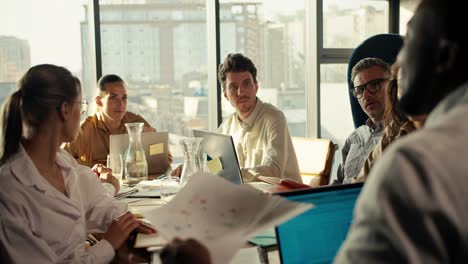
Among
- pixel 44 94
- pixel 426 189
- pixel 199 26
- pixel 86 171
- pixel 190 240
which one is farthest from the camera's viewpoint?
pixel 199 26

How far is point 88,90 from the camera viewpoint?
13.1ft

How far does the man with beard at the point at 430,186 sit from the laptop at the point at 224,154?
5.43 ft

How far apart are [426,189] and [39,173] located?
130 centimetres

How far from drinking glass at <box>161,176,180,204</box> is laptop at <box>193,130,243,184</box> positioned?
0.67 ft

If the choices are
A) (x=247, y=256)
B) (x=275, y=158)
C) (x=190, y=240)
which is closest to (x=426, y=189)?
(x=190, y=240)

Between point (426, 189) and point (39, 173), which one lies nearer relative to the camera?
point (426, 189)

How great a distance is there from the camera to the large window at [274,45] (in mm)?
4391

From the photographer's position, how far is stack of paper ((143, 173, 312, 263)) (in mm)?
800

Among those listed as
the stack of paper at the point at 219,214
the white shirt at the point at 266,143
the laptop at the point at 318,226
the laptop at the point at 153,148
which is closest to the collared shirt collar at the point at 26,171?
the stack of paper at the point at 219,214

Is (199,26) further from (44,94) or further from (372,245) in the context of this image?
(372,245)

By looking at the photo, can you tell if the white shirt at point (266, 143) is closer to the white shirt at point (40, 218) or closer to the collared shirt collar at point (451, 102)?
the white shirt at point (40, 218)

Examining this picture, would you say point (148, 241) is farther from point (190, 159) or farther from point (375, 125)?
point (375, 125)

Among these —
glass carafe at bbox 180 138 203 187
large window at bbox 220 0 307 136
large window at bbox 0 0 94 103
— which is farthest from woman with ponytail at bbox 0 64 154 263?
large window at bbox 220 0 307 136

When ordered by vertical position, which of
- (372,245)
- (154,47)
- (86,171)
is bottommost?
(86,171)
